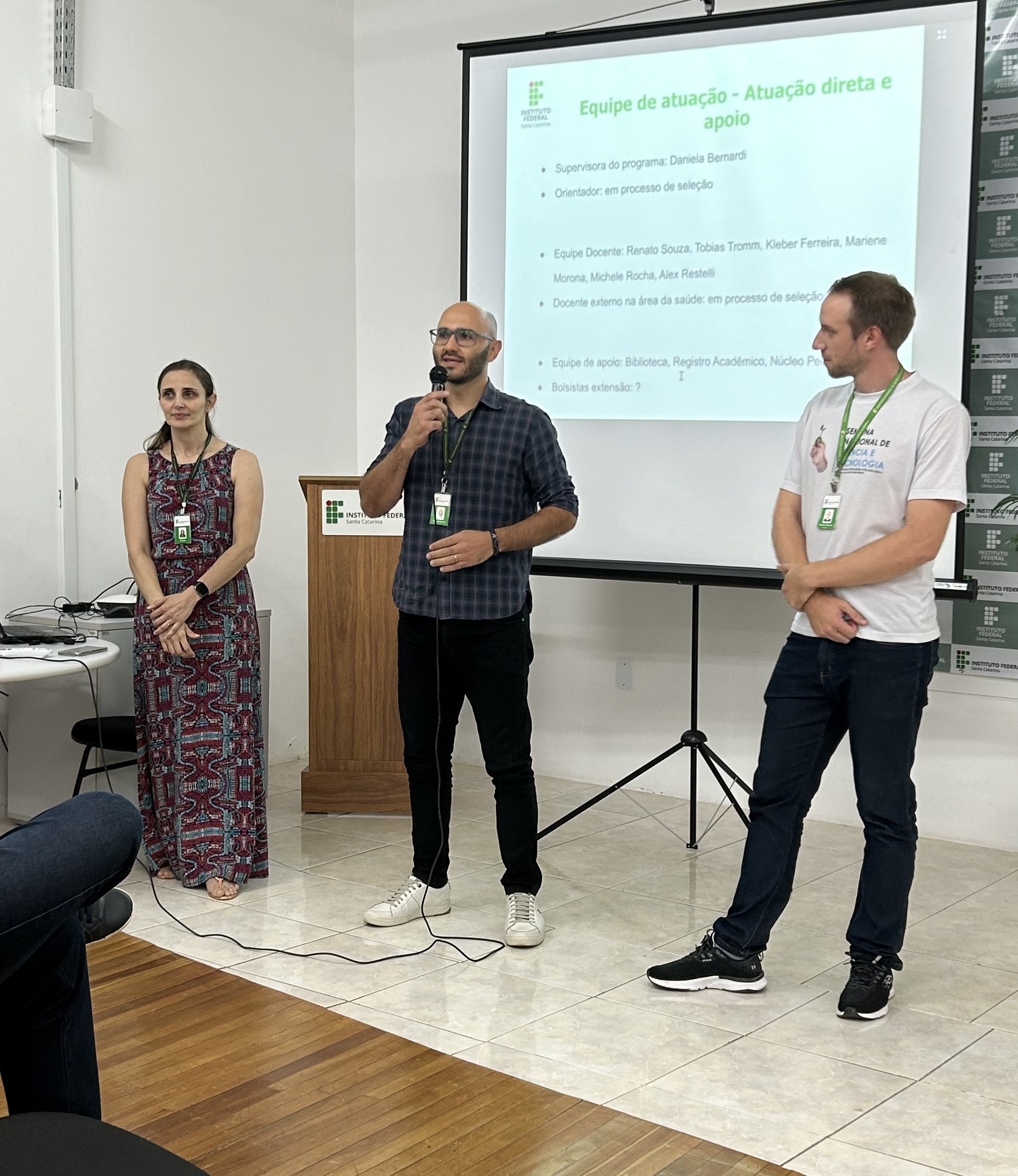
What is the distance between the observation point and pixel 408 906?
3572 mm

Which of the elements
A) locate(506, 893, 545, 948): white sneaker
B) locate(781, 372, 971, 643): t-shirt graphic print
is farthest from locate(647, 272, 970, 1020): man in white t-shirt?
locate(506, 893, 545, 948): white sneaker

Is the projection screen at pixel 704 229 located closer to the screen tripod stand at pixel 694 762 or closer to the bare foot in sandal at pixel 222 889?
the screen tripod stand at pixel 694 762

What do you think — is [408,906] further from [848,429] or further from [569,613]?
[569,613]

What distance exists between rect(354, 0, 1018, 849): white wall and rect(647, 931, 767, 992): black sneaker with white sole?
67.3 inches

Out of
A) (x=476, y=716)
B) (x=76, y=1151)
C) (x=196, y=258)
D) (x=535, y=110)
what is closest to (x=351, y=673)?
(x=476, y=716)

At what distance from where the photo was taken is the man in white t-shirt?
9.37 feet

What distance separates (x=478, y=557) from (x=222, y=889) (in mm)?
1345

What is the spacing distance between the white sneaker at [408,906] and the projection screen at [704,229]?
4.56 ft

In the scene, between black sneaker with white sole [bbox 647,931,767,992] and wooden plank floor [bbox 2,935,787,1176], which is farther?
black sneaker with white sole [bbox 647,931,767,992]

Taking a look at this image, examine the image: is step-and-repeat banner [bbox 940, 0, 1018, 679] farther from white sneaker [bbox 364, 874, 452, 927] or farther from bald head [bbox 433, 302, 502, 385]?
white sneaker [bbox 364, 874, 452, 927]

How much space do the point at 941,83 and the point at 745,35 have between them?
2.13 ft

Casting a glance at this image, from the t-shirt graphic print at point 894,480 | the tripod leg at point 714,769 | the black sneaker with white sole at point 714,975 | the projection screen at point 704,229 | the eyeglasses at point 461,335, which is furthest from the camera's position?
the tripod leg at point 714,769

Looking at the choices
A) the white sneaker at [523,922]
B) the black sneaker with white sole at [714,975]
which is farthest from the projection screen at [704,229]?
the black sneaker with white sole at [714,975]

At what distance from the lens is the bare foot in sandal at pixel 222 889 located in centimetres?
381
